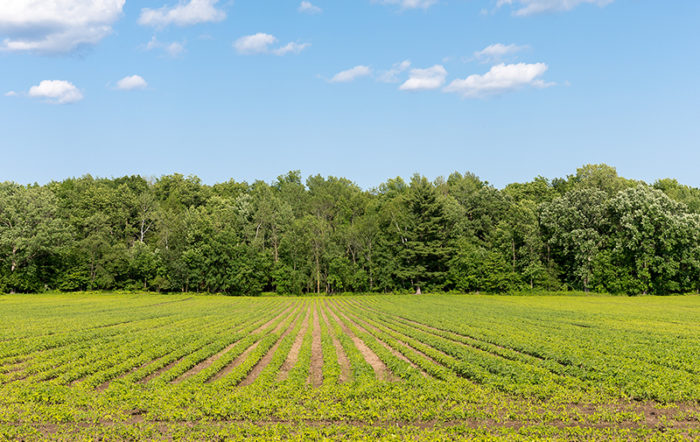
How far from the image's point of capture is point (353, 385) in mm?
15172

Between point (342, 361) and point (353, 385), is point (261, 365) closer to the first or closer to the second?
point (342, 361)

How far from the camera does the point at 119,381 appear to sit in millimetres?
15688

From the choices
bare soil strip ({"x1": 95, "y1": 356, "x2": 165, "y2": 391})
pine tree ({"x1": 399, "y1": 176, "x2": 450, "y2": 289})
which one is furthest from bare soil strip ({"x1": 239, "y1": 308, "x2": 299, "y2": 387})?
pine tree ({"x1": 399, "y1": 176, "x2": 450, "y2": 289})

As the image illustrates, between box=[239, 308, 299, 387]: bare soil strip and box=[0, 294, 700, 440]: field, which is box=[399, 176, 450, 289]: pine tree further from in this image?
box=[239, 308, 299, 387]: bare soil strip

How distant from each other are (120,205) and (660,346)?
98044 mm

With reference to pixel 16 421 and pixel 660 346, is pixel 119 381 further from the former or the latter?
pixel 660 346

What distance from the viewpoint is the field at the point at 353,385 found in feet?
37.3

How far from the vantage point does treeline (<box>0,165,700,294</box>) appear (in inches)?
2685

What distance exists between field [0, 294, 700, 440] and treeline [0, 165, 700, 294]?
47787 mm

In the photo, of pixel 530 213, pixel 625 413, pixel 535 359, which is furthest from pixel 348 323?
pixel 530 213

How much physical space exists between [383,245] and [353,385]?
65.6 metres

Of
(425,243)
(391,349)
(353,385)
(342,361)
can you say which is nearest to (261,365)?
(342,361)

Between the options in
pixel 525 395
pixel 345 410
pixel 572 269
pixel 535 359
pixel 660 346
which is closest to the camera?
pixel 345 410

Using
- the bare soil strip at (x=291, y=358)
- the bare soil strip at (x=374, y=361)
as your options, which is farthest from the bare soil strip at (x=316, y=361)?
the bare soil strip at (x=374, y=361)
